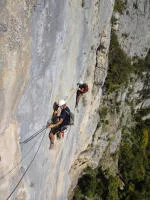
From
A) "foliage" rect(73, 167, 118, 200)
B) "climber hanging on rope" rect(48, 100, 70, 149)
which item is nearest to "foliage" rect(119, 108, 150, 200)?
"foliage" rect(73, 167, 118, 200)

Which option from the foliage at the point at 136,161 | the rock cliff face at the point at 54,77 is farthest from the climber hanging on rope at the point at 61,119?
the foliage at the point at 136,161

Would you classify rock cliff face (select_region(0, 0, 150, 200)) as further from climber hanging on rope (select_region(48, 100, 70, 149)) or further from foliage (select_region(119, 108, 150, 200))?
foliage (select_region(119, 108, 150, 200))

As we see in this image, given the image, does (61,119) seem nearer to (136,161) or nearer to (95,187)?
(95,187)

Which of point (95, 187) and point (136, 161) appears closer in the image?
point (95, 187)

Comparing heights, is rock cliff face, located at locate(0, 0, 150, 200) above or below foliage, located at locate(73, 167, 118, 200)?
above

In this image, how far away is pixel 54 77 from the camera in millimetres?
9617

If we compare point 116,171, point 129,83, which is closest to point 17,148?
point 129,83

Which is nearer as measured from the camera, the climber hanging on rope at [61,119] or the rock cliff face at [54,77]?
the rock cliff face at [54,77]

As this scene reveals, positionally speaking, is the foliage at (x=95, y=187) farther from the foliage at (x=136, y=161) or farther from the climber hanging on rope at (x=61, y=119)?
the climber hanging on rope at (x=61, y=119)

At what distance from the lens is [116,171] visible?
722 inches

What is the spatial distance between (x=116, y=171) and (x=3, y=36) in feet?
42.9

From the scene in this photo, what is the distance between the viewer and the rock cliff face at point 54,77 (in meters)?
7.76

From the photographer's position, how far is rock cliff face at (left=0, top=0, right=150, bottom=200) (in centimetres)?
776

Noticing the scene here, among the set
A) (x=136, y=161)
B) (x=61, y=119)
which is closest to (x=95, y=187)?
(x=136, y=161)
